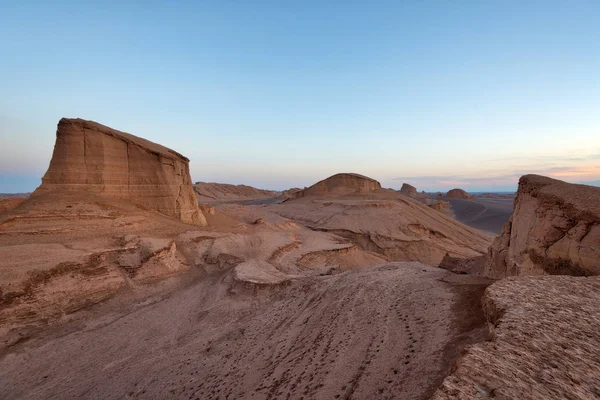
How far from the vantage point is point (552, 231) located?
19.8 feet

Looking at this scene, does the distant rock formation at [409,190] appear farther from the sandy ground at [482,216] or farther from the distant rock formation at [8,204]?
the distant rock formation at [8,204]

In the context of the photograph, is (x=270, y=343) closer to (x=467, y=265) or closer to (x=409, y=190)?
(x=467, y=265)

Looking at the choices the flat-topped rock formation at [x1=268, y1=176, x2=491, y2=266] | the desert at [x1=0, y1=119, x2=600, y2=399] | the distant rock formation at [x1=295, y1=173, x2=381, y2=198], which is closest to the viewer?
the desert at [x1=0, y1=119, x2=600, y2=399]

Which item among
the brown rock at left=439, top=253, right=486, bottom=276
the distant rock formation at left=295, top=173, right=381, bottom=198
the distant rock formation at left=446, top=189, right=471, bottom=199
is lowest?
the brown rock at left=439, top=253, right=486, bottom=276

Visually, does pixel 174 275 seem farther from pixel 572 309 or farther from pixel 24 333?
pixel 572 309

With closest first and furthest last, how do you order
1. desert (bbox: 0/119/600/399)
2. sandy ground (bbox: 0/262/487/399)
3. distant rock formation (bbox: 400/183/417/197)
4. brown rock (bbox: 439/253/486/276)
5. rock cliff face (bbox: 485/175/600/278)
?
desert (bbox: 0/119/600/399), sandy ground (bbox: 0/262/487/399), rock cliff face (bbox: 485/175/600/278), brown rock (bbox: 439/253/486/276), distant rock formation (bbox: 400/183/417/197)

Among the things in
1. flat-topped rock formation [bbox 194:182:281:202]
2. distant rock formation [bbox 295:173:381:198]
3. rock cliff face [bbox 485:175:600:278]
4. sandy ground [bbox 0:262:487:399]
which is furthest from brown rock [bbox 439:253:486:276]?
flat-topped rock formation [bbox 194:182:281:202]

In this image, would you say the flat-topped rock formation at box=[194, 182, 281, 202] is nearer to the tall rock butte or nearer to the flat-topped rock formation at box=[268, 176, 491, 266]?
the flat-topped rock formation at box=[268, 176, 491, 266]

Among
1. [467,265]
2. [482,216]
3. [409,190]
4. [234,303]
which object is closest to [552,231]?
[467,265]

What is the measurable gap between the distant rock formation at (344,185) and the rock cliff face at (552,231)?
93.6 feet

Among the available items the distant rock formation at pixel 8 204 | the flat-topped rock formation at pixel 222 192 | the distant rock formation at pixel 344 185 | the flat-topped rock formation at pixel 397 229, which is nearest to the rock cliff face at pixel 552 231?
the flat-topped rock formation at pixel 397 229

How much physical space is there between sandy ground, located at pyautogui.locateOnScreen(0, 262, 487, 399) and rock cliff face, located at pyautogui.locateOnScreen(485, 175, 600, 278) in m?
1.61

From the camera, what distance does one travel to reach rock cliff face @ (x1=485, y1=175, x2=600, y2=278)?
5305 millimetres

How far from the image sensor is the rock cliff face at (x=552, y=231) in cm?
530
